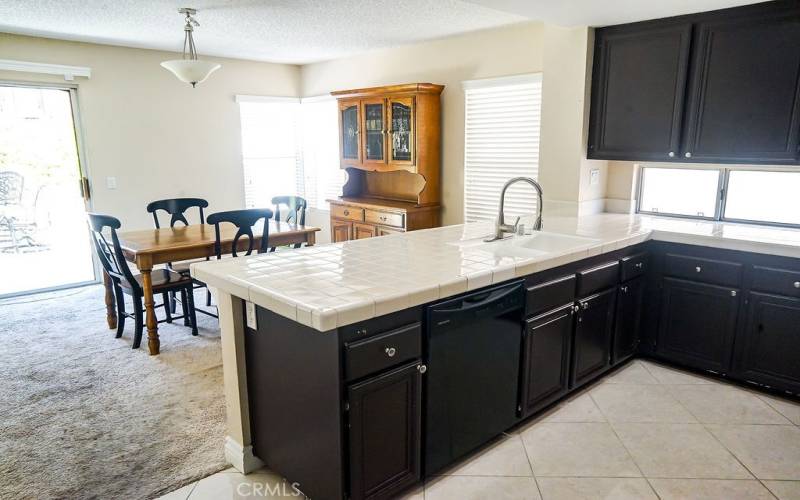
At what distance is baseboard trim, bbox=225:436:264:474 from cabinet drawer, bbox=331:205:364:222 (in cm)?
333

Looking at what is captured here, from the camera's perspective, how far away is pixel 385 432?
6.20ft

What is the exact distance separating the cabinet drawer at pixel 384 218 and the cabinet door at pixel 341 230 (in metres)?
0.33

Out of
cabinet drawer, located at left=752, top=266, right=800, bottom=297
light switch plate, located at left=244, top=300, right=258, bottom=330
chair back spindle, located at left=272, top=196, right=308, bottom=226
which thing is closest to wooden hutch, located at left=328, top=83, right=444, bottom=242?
chair back spindle, located at left=272, top=196, right=308, bottom=226

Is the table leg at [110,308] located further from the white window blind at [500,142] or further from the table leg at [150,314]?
the white window blind at [500,142]

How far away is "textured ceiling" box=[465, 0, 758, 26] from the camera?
113 inches

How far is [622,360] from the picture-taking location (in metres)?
3.24

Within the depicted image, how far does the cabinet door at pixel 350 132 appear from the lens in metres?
5.38

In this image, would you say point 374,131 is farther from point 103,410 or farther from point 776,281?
point 776,281

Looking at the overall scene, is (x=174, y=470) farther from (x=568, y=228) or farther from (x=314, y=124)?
(x=314, y=124)

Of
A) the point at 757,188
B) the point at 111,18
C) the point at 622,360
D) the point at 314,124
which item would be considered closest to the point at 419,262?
the point at 622,360

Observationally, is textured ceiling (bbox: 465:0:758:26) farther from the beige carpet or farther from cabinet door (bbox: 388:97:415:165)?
the beige carpet

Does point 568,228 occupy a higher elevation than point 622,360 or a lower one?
higher

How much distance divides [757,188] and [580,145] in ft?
3.83

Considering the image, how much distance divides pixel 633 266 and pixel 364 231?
9.64 feet
